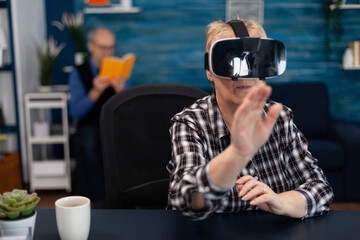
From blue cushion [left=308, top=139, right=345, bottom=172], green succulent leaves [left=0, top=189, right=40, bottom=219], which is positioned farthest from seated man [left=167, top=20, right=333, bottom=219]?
blue cushion [left=308, top=139, right=345, bottom=172]

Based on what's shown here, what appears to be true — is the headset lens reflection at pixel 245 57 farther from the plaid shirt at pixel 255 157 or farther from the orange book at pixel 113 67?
the orange book at pixel 113 67

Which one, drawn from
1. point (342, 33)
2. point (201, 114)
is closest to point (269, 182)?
point (201, 114)

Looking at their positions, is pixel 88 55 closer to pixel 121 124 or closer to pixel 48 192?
pixel 48 192

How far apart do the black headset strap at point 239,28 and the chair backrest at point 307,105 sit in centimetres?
239

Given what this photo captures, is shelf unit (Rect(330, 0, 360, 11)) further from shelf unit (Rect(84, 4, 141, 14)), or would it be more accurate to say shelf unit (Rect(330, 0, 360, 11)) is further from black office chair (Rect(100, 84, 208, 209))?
black office chair (Rect(100, 84, 208, 209))

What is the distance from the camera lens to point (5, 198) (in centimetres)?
80

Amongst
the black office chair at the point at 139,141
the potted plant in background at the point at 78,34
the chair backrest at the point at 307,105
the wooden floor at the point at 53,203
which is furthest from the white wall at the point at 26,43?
the black office chair at the point at 139,141

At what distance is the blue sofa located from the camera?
3.00 m

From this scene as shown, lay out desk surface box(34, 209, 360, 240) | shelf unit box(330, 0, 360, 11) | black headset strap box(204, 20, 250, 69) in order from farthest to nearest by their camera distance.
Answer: shelf unit box(330, 0, 360, 11), black headset strap box(204, 20, 250, 69), desk surface box(34, 209, 360, 240)

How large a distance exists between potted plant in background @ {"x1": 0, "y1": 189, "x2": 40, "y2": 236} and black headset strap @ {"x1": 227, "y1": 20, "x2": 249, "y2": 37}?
2.07 ft

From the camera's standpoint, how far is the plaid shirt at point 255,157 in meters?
1.01

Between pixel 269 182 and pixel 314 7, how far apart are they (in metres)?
2.92

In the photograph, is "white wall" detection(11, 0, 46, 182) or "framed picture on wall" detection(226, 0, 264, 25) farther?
"framed picture on wall" detection(226, 0, 264, 25)

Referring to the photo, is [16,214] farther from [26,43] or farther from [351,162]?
[26,43]
